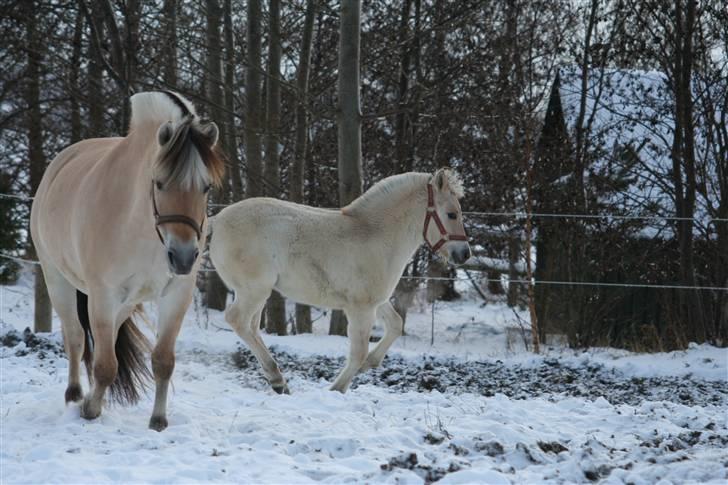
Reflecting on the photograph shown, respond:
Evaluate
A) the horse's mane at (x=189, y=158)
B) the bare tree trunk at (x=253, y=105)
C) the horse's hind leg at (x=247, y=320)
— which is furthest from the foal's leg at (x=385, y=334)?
the bare tree trunk at (x=253, y=105)

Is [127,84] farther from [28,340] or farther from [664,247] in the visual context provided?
[664,247]

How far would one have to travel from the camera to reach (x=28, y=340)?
8.25m

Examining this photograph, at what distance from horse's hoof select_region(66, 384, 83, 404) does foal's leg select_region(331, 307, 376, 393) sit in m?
1.99

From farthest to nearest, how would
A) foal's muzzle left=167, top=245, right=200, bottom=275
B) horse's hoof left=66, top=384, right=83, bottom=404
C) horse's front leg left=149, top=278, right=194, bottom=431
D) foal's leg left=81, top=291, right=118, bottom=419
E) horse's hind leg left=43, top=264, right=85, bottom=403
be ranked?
1. horse's hind leg left=43, top=264, right=85, bottom=403
2. horse's hoof left=66, top=384, right=83, bottom=404
3. horse's front leg left=149, top=278, right=194, bottom=431
4. foal's leg left=81, top=291, right=118, bottom=419
5. foal's muzzle left=167, top=245, right=200, bottom=275

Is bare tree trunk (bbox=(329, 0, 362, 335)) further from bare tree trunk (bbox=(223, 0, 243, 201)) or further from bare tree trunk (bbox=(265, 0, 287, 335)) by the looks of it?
bare tree trunk (bbox=(223, 0, 243, 201))

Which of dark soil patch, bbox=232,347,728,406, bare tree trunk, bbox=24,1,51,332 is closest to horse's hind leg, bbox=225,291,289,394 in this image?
dark soil patch, bbox=232,347,728,406

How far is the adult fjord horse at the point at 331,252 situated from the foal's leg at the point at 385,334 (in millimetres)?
11

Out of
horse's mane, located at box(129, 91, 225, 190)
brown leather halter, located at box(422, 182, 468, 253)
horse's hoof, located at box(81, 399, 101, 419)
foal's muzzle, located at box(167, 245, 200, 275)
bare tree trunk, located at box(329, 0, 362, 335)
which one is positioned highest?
bare tree trunk, located at box(329, 0, 362, 335)

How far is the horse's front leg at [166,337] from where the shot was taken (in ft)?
15.0

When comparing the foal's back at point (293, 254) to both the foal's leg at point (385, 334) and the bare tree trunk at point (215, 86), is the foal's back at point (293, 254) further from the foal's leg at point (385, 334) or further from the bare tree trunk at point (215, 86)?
the bare tree trunk at point (215, 86)

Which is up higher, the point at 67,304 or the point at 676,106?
the point at 676,106

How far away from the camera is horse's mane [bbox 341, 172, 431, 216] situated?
6.79 m

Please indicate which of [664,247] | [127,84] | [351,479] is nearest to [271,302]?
[127,84]

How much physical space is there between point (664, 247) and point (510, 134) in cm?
341
